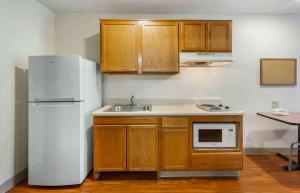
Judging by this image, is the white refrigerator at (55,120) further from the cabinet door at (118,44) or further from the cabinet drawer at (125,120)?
the cabinet door at (118,44)

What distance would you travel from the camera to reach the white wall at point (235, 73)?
3.82m

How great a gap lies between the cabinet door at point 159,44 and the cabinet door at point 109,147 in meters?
1.01

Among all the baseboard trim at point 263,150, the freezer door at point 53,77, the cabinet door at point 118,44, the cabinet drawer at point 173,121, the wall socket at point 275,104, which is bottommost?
the baseboard trim at point 263,150

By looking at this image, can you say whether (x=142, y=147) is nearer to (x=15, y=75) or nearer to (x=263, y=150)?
(x=15, y=75)

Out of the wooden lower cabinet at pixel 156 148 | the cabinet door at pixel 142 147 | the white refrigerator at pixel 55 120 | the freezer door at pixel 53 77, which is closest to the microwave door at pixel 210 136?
the wooden lower cabinet at pixel 156 148

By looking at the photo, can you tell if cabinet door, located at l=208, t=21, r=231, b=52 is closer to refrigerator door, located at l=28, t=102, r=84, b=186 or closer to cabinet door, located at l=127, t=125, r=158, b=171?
cabinet door, located at l=127, t=125, r=158, b=171

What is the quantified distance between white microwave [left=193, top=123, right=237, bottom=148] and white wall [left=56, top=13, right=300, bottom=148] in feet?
3.16

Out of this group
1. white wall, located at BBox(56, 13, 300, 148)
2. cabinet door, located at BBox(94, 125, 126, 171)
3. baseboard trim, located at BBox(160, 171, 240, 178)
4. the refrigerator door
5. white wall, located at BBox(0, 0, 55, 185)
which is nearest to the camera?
white wall, located at BBox(0, 0, 55, 185)

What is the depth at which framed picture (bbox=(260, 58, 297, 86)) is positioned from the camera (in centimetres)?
386

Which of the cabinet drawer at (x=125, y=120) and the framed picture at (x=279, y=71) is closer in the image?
the cabinet drawer at (x=125, y=120)

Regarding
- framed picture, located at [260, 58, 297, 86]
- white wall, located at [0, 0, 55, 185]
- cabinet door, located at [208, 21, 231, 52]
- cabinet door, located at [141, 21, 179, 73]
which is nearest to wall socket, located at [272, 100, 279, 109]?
framed picture, located at [260, 58, 297, 86]

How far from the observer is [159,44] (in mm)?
3377

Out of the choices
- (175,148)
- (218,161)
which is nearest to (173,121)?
(175,148)

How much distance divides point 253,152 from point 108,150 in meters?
2.47
